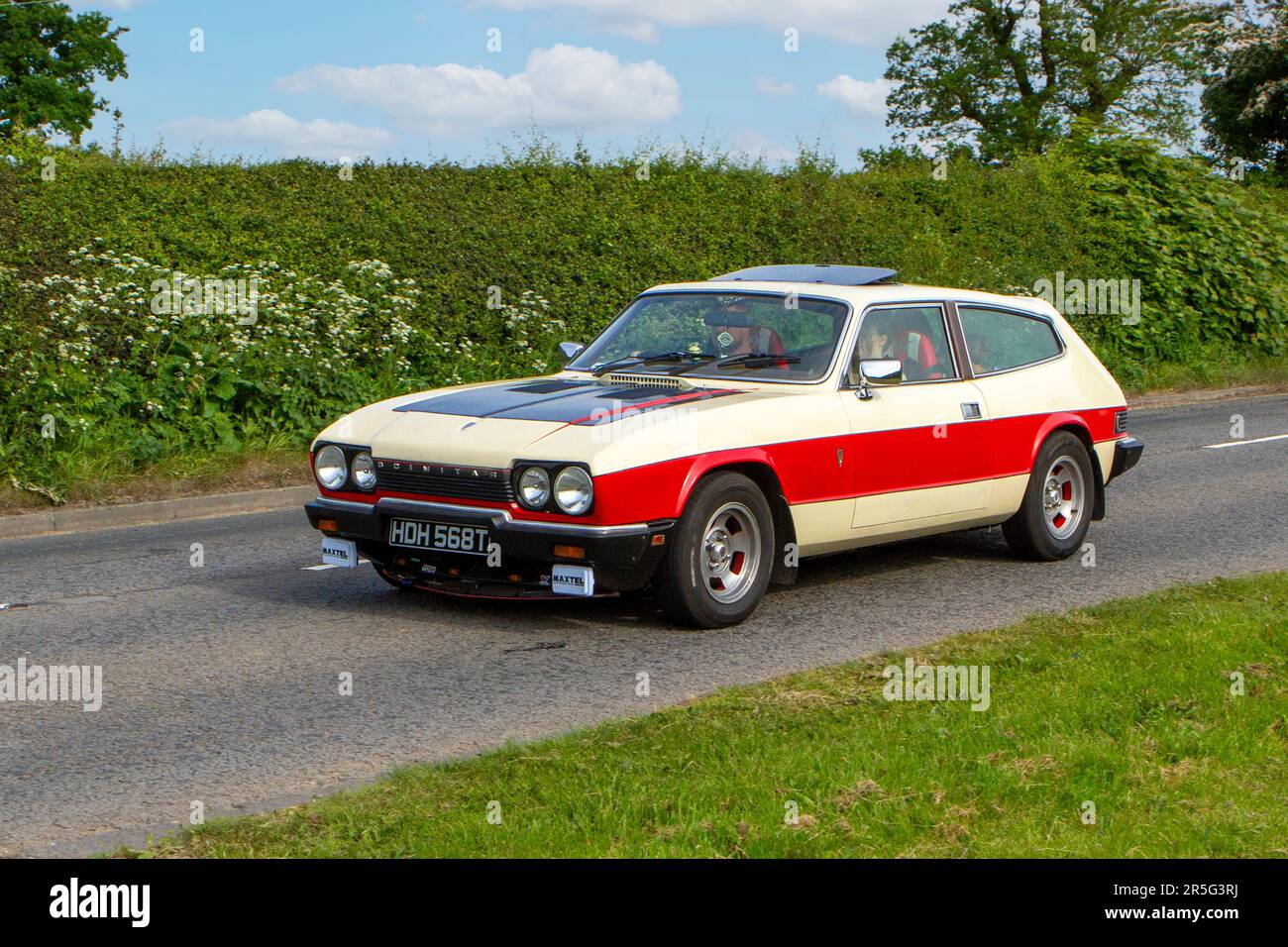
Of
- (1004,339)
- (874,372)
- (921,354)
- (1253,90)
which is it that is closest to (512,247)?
(1004,339)

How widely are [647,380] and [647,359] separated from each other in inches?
14.1

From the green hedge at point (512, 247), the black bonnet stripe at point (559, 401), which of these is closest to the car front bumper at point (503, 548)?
the black bonnet stripe at point (559, 401)

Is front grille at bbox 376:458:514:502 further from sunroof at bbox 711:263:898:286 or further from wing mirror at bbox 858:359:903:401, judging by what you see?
sunroof at bbox 711:263:898:286

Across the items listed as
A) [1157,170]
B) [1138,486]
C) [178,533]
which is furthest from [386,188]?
[1157,170]

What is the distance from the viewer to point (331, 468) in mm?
7934

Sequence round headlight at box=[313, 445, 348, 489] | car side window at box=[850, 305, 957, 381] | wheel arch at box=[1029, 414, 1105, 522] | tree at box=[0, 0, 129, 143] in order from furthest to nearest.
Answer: tree at box=[0, 0, 129, 143], wheel arch at box=[1029, 414, 1105, 522], car side window at box=[850, 305, 957, 381], round headlight at box=[313, 445, 348, 489]

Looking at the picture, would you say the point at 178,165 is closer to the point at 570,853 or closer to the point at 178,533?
the point at 178,533

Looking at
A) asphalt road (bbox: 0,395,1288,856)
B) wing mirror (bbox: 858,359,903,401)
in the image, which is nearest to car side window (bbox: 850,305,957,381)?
wing mirror (bbox: 858,359,903,401)

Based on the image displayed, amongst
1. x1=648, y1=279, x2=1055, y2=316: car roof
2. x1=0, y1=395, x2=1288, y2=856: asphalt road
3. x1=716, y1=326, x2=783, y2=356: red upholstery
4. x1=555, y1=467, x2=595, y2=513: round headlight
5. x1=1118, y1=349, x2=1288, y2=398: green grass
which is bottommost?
x1=0, y1=395, x2=1288, y2=856: asphalt road

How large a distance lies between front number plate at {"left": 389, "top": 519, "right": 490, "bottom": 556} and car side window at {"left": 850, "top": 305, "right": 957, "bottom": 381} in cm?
243

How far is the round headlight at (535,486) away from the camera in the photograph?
718cm

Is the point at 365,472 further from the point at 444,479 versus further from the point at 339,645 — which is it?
the point at 339,645

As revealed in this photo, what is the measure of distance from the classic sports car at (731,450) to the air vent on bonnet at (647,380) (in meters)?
0.03

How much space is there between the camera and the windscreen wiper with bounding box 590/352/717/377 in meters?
8.65
